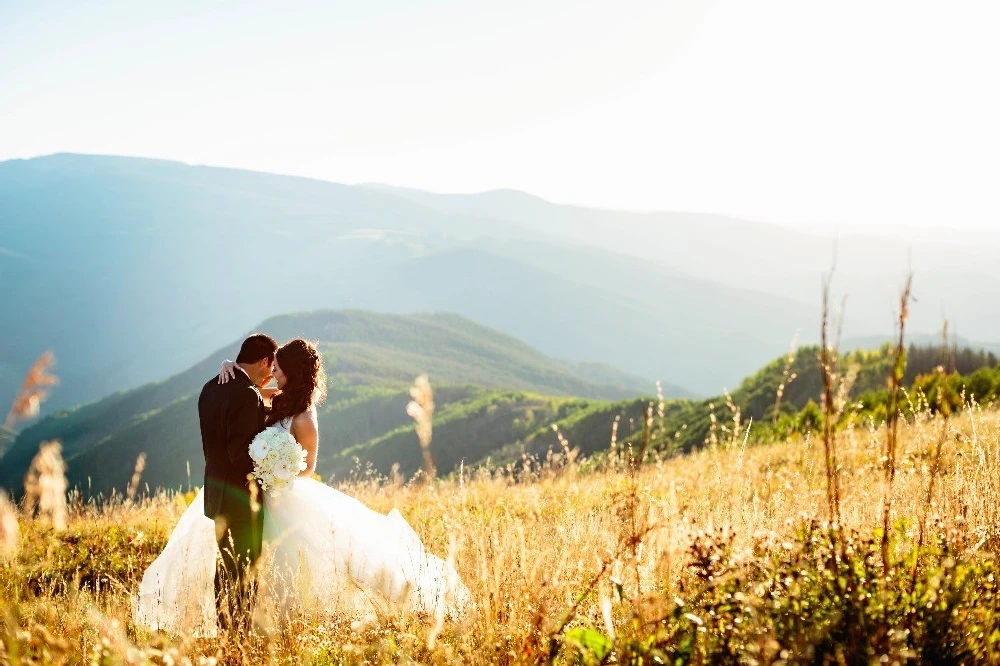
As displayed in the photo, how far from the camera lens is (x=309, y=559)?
4.92 meters

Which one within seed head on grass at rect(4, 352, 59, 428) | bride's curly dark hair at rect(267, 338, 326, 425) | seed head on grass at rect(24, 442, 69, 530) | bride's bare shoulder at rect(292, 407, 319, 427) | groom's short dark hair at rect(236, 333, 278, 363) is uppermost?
seed head on grass at rect(4, 352, 59, 428)

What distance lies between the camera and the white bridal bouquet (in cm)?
475

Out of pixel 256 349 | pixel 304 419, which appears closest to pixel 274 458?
pixel 304 419

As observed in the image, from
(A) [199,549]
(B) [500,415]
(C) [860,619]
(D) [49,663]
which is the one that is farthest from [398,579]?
(B) [500,415]

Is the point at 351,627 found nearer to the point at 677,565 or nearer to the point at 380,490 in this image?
the point at 677,565

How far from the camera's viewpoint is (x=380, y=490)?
10406 millimetres

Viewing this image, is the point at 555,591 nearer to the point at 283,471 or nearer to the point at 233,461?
the point at 283,471

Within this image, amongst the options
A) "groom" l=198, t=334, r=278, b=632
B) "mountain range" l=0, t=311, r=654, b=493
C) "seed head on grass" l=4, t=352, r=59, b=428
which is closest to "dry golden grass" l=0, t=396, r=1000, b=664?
"seed head on grass" l=4, t=352, r=59, b=428

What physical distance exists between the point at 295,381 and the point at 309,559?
128cm

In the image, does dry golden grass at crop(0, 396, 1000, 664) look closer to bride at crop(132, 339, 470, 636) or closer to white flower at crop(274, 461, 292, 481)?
bride at crop(132, 339, 470, 636)

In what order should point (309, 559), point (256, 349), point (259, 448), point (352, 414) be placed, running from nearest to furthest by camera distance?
point (259, 448) < point (309, 559) < point (256, 349) < point (352, 414)

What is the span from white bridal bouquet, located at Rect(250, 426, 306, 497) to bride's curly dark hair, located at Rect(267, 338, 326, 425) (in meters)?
0.36

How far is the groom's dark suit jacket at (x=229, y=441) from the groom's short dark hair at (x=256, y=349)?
310 mm

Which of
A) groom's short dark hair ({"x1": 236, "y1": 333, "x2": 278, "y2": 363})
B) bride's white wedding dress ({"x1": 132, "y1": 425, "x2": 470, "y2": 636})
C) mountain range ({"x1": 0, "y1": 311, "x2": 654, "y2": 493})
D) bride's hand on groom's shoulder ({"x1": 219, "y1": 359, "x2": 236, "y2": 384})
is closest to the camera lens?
bride's white wedding dress ({"x1": 132, "y1": 425, "x2": 470, "y2": 636})
